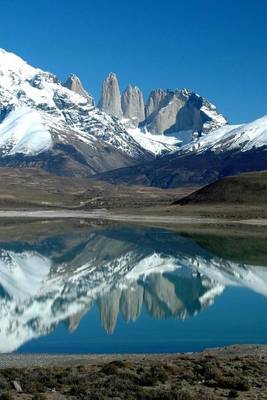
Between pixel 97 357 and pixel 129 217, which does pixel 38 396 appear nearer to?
pixel 97 357

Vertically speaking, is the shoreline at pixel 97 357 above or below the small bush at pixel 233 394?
below

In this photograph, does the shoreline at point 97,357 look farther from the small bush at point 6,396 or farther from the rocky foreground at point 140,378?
the small bush at point 6,396

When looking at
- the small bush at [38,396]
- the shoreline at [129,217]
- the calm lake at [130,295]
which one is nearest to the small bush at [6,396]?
the small bush at [38,396]

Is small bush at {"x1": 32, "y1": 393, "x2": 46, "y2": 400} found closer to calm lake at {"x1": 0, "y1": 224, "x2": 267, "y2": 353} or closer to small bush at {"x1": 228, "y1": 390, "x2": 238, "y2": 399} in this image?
small bush at {"x1": 228, "y1": 390, "x2": 238, "y2": 399}

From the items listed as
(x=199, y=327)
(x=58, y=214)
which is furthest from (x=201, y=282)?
(x=58, y=214)

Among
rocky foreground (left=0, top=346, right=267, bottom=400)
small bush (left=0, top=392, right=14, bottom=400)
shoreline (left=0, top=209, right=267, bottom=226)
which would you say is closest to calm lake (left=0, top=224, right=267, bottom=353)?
rocky foreground (left=0, top=346, right=267, bottom=400)

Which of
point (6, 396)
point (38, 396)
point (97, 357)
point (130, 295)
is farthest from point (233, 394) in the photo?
point (130, 295)
